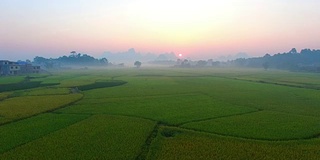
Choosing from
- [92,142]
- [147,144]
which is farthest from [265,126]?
[92,142]

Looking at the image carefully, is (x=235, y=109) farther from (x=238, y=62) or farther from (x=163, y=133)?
(x=238, y=62)

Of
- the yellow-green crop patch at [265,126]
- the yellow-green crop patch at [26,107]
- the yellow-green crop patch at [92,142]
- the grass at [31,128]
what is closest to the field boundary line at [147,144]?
the yellow-green crop patch at [92,142]

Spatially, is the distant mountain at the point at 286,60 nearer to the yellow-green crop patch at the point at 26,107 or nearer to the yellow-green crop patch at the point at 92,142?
the yellow-green crop patch at the point at 26,107

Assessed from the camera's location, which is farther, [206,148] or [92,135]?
[92,135]

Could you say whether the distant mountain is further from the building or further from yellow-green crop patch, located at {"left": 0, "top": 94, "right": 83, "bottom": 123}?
yellow-green crop patch, located at {"left": 0, "top": 94, "right": 83, "bottom": 123}

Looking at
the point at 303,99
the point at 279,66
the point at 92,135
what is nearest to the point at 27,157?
the point at 92,135

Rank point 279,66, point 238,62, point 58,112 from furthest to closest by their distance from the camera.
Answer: point 238,62
point 279,66
point 58,112
